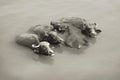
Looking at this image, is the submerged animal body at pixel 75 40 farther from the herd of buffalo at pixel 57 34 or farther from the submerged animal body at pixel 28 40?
the submerged animal body at pixel 28 40

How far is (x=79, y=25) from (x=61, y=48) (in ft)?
1.67

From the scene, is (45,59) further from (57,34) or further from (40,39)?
(57,34)

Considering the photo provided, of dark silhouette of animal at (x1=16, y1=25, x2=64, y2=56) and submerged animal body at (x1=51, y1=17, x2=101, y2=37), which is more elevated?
submerged animal body at (x1=51, y1=17, x2=101, y2=37)

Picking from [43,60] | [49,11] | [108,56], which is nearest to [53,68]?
[43,60]

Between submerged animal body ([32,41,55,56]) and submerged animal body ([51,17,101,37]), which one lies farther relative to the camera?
submerged animal body ([51,17,101,37])

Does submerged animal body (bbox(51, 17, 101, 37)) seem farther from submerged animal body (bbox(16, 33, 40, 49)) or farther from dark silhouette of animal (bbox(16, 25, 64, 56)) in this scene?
submerged animal body (bbox(16, 33, 40, 49))

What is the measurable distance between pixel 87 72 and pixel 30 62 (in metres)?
0.62

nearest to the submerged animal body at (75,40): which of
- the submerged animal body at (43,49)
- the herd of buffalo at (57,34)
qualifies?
the herd of buffalo at (57,34)

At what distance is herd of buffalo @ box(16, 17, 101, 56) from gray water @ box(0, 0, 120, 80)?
82mm

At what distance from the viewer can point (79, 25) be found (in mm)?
3695

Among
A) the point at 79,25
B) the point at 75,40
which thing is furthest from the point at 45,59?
the point at 79,25

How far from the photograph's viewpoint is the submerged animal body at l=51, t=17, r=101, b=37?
3588mm

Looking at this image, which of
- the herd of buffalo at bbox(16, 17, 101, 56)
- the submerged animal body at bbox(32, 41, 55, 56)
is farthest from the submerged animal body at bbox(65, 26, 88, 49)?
the submerged animal body at bbox(32, 41, 55, 56)

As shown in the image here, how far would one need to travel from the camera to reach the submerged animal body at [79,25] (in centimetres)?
359
